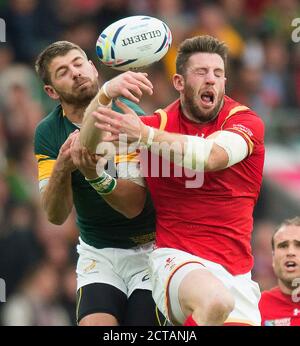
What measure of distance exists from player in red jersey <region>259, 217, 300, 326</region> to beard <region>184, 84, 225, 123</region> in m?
1.41

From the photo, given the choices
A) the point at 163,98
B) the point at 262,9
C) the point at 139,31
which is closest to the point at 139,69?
the point at 139,31

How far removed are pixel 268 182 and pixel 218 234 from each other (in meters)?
5.91

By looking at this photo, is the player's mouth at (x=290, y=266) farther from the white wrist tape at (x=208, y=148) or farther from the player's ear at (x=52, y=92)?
the player's ear at (x=52, y=92)

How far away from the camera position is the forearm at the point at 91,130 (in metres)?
7.14

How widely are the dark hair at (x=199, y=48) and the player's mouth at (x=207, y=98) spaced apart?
267mm

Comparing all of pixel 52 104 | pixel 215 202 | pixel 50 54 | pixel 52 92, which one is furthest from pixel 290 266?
pixel 52 104

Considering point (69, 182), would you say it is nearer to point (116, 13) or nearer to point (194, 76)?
point (194, 76)

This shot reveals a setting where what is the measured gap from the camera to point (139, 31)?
7371 mm

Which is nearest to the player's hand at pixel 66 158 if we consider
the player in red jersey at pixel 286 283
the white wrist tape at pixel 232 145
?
the white wrist tape at pixel 232 145

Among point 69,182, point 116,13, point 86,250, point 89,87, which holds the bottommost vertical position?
point 86,250

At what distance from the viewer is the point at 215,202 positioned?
7422 mm

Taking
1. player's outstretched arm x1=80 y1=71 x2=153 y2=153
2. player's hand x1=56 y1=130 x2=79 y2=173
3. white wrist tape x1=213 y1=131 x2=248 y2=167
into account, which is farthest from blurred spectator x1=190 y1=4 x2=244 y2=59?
player's outstretched arm x1=80 y1=71 x2=153 y2=153

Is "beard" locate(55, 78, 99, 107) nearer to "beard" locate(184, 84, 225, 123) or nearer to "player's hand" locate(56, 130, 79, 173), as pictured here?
"player's hand" locate(56, 130, 79, 173)

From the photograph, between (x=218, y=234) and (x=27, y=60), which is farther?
(x=27, y=60)
